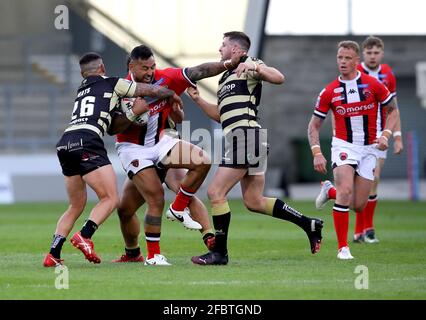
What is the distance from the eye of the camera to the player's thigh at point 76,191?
10.9 m

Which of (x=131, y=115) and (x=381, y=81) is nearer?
(x=131, y=115)

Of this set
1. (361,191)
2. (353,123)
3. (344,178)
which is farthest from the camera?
(353,123)

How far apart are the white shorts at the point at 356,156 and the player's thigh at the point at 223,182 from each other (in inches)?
64.4

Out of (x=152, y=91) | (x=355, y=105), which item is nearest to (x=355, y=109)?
(x=355, y=105)

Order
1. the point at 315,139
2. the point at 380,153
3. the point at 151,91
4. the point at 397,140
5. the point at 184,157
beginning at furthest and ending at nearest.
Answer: the point at 380,153, the point at 397,140, the point at 315,139, the point at 184,157, the point at 151,91

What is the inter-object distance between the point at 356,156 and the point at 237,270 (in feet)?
8.49

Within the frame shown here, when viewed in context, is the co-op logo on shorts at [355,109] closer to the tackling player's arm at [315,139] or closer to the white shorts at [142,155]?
the tackling player's arm at [315,139]

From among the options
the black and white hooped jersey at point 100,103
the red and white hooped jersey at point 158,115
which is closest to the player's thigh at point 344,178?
the red and white hooped jersey at point 158,115

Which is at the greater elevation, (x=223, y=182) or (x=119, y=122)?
(x=119, y=122)

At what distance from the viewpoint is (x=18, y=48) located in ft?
105

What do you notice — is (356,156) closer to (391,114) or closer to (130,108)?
(391,114)

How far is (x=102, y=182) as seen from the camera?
1066cm
